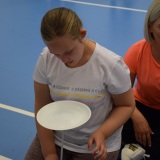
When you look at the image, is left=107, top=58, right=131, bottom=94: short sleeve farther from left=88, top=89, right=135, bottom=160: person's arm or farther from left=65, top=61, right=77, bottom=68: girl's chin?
left=65, top=61, right=77, bottom=68: girl's chin

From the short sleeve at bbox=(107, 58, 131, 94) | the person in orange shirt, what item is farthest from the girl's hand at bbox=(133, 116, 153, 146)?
the short sleeve at bbox=(107, 58, 131, 94)

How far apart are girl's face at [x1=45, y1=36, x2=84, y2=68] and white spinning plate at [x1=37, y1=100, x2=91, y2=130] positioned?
0.16m

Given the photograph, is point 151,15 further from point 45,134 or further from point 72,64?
point 45,134

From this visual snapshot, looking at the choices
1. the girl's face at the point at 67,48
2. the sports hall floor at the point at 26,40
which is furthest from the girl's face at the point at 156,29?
the sports hall floor at the point at 26,40

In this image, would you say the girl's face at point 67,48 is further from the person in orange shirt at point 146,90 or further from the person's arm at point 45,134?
the person in orange shirt at point 146,90

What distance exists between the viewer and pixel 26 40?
2.91m

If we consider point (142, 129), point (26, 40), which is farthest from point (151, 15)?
point (26, 40)

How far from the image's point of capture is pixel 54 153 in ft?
3.69

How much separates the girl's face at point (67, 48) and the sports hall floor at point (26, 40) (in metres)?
0.89

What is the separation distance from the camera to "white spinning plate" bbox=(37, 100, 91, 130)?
0.90 meters

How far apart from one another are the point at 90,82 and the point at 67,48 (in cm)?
18

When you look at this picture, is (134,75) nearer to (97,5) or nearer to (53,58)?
(53,58)

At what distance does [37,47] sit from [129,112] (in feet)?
6.16

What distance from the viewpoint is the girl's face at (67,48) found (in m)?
0.89
